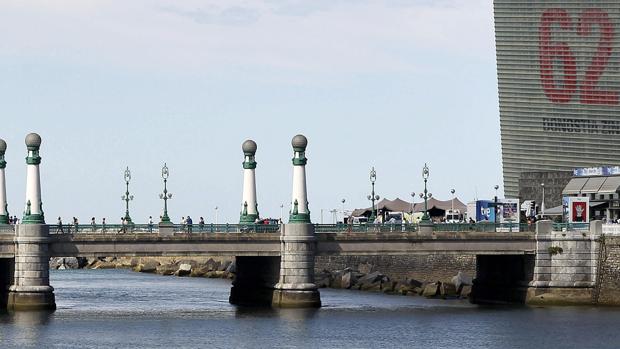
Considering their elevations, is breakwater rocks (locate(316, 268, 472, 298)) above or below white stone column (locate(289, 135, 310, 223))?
below

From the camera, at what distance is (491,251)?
120 metres

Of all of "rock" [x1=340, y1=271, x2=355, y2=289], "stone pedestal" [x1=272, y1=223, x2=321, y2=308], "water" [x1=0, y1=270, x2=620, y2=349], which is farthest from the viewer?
"rock" [x1=340, y1=271, x2=355, y2=289]

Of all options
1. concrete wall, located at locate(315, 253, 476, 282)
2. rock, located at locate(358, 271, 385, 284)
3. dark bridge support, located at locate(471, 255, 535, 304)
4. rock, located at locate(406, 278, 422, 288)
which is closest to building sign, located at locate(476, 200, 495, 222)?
concrete wall, located at locate(315, 253, 476, 282)

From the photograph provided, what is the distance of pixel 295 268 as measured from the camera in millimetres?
114188

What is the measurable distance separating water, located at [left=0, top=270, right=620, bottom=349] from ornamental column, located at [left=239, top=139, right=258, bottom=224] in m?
6.82

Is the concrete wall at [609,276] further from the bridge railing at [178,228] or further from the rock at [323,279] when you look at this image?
the rock at [323,279]

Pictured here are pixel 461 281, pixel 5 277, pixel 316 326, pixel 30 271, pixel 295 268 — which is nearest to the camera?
pixel 316 326

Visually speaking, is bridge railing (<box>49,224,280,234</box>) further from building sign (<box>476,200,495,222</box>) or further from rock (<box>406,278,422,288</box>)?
building sign (<box>476,200,495,222</box>)

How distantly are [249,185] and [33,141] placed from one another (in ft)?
54.8

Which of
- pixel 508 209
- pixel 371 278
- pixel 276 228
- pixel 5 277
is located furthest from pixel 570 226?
pixel 5 277

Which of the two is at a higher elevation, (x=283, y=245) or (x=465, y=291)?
(x=283, y=245)

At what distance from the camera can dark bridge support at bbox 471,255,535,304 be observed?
122250 millimetres

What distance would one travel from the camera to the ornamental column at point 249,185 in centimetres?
11925

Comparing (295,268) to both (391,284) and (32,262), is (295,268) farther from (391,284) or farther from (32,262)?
(391,284)
